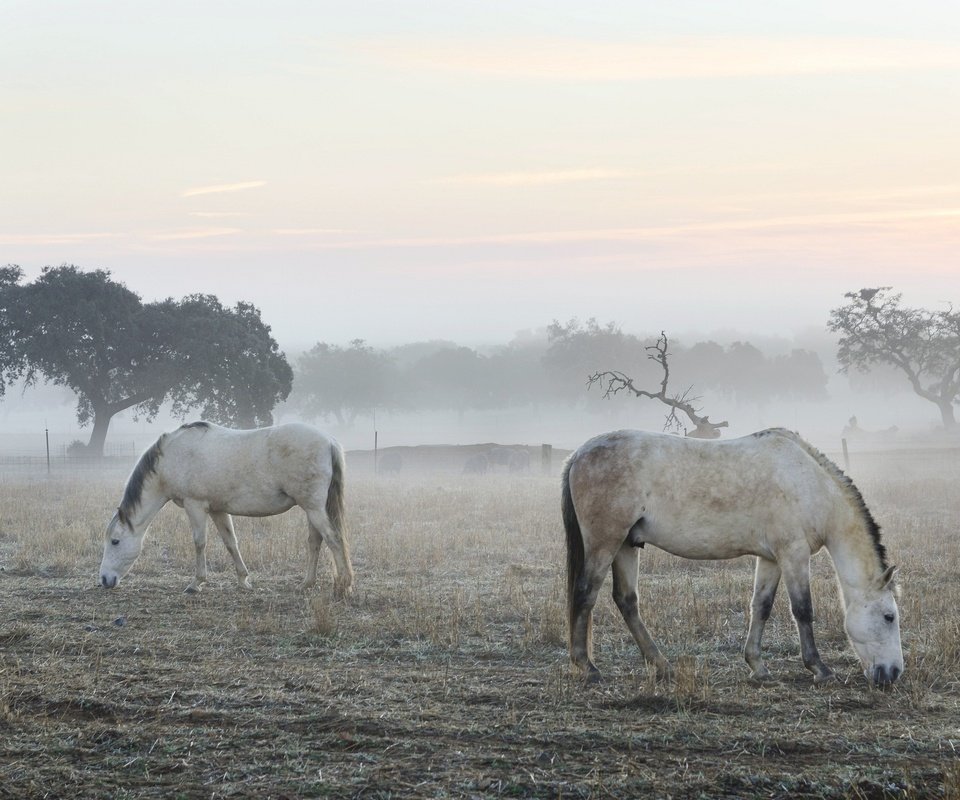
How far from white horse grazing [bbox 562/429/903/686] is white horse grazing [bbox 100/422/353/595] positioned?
4496 millimetres

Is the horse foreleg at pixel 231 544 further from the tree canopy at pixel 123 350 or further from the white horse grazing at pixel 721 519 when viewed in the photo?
the tree canopy at pixel 123 350

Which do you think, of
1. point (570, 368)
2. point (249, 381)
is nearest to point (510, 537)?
point (249, 381)

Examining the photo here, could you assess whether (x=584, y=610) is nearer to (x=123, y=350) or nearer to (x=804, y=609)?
(x=804, y=609)

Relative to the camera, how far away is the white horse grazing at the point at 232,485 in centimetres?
1216

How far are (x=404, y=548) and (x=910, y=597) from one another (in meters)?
6.99

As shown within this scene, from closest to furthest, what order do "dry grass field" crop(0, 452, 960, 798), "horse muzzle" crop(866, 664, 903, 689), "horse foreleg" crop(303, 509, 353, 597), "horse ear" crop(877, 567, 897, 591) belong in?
"dry grass field" crop(0, 452, 960, 798) → "horse muzzle" crop(866, 664, 903, 689) → "horse ear" crop(877, 567, 897, 591) → "horse foreleg" crop(303, 509, 353, 597)

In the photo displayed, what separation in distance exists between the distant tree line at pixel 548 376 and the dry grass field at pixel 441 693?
87784mm

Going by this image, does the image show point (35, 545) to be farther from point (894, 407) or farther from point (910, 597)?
point (894, 407)

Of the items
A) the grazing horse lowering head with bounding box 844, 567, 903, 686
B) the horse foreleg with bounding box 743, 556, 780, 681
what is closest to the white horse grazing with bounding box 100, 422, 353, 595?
the horse foreleg with bounding box 743, 556, 780, 681

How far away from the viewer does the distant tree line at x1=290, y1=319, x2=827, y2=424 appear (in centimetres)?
10162

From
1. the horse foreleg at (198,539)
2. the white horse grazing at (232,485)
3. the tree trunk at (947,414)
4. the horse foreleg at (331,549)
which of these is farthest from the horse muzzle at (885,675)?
the tree trunk at (947,414)

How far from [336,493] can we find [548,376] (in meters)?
101

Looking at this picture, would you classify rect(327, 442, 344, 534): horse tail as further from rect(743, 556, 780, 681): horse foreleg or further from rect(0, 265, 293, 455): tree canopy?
rect(0, 265, 293, 455): tree canopy

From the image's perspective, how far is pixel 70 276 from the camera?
2035 inches
